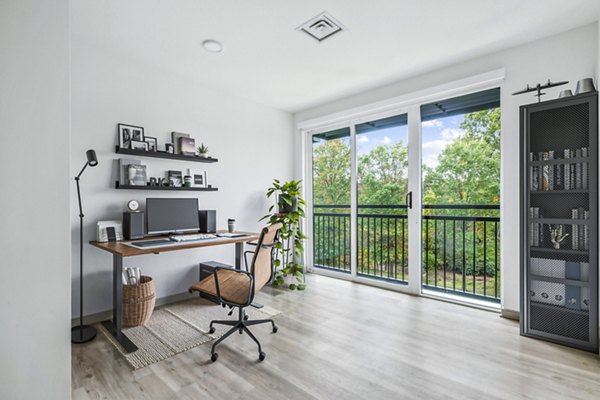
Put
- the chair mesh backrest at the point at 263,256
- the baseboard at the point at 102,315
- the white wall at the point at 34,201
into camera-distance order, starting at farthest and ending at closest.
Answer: the baseboard at the point at 102,315 → the chair mesh backrest at the point at 263,256 → the white wall at the point at 34,201

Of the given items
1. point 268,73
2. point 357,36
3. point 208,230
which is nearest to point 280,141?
point 268,73

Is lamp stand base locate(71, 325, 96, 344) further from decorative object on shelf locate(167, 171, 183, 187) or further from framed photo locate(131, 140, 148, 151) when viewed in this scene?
framed photo locate(131, 140, 148, 151)

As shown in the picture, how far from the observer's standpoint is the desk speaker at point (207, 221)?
336 centimetres

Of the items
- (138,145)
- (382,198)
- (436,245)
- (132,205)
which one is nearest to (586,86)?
(436,245)

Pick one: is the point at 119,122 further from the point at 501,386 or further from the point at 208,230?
the point at 501,386

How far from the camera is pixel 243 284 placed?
226 centimetres

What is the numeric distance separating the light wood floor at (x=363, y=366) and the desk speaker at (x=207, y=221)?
1313mm

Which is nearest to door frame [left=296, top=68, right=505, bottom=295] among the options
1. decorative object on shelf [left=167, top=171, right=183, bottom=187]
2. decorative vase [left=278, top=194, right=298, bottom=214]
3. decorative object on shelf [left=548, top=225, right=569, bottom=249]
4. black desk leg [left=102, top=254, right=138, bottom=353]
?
decorative object on shelf [left=548, top=225, right=569, bottom=249]

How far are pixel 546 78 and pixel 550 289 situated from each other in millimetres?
1820

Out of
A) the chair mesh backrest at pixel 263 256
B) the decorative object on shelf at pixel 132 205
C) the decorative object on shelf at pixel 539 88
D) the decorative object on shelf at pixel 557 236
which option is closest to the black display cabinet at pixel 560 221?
the decorative object on shelf at pixel 557 236

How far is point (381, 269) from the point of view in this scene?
3912 mm

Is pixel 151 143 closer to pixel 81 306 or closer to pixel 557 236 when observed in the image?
pixel 81 306

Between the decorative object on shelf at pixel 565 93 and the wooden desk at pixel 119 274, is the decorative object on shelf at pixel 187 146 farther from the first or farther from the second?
the decorative object on shelf at pixel 565 93

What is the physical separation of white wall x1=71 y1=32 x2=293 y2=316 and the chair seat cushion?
1.12 metres
